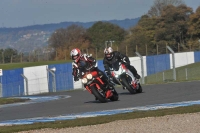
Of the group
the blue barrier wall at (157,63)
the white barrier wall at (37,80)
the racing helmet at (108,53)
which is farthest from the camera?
the blue barrier wall at (157,63)

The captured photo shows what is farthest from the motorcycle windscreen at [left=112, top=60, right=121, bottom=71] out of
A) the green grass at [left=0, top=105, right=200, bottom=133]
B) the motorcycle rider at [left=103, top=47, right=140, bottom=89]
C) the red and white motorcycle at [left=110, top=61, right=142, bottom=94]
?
the green grass at [left=0, top=105, right=200, bottom=133]

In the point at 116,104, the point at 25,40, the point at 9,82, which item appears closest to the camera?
the point at 116,104

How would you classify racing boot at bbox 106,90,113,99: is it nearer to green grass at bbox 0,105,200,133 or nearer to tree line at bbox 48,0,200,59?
green grass at bbox 0,105,200,133

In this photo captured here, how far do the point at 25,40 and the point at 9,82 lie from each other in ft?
143

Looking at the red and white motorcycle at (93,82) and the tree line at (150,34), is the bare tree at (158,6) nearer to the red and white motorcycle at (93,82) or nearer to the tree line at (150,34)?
the tree line at (150,34)

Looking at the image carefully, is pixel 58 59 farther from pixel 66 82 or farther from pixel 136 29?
pixel 66 82

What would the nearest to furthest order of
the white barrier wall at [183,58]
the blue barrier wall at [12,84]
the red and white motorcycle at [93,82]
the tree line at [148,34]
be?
the red and white motorcycle at [93,82]
the blue barrier wall at [12,84]
the white barrier wall at [183,58]
the tree line at [148,34]

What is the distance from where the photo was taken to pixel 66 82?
38094 mm

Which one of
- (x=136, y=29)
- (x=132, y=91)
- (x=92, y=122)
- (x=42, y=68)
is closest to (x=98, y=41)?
(x=136, y=29)

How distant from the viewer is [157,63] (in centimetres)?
3856

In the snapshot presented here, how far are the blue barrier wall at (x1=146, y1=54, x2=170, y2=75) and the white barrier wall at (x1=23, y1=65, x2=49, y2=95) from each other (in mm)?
7076

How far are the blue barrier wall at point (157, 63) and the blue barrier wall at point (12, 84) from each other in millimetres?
8643

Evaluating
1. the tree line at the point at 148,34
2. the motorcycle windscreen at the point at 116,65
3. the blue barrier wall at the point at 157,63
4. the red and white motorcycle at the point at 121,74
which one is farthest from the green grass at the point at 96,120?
the tree line at the point at 148,34

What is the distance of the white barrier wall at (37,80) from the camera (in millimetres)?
36344
